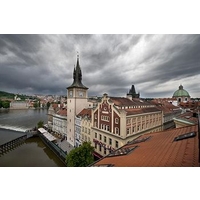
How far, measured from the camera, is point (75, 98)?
651 centimetres

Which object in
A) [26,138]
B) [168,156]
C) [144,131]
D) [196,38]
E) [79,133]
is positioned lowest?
[26,138]

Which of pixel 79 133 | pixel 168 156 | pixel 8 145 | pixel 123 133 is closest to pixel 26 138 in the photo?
pixel 8 145

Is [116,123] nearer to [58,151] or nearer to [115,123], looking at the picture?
[115,123]

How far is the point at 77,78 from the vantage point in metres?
6.64

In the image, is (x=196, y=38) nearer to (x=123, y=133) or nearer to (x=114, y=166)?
(x=114, y=166)

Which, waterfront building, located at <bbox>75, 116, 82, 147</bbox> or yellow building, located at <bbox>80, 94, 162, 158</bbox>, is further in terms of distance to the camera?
waterfront building, located at <bbox>75, 116, 82, 147</bbox>

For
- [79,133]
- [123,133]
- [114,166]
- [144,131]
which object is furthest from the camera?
[79,133]

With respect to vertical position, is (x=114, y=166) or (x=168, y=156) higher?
(x=168, y=156)

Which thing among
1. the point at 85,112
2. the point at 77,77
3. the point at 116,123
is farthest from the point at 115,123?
the point at 77,77

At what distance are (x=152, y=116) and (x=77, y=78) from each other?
4.52 m

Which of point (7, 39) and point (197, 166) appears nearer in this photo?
point (197, 166)

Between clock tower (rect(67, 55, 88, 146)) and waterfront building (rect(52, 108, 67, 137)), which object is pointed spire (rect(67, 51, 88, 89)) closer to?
clock tower (rect(67, 55, 88, 146))

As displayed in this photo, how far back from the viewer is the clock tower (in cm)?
649

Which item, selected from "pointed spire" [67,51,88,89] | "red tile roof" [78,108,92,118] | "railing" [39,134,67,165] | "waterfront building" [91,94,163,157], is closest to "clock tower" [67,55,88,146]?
"pointed spire" [67,51,88,89]
